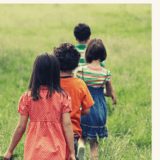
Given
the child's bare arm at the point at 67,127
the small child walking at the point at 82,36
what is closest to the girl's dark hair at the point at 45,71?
the child's bare arm at the point at 67,127

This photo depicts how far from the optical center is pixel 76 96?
4.86 metres

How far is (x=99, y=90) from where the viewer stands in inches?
218

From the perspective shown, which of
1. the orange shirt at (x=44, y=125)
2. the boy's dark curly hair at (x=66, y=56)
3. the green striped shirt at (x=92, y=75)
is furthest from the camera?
the green striped shirt at (x=92, y=75)

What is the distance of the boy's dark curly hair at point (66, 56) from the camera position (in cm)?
481

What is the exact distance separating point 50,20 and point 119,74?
3.76 meters

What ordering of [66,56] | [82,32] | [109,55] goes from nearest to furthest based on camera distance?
[66,56] < [82,32] < [109,55]

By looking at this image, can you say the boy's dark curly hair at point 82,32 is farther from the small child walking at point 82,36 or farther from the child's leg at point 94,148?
the child's leg at point 94,148

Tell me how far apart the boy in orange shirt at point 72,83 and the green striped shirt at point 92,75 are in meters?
0.58

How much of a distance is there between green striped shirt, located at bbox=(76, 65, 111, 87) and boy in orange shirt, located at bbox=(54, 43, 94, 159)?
584 mm

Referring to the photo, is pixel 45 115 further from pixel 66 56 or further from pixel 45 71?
pixel 66 56

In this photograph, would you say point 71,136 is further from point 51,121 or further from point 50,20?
point 50,20

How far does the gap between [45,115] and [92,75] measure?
41.7 inches

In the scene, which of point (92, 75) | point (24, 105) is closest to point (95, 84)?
point (92, 75)
